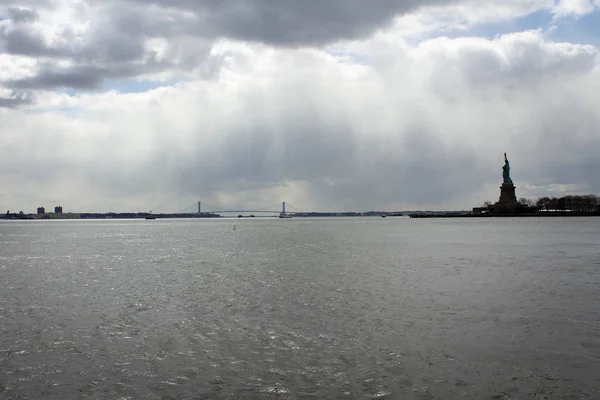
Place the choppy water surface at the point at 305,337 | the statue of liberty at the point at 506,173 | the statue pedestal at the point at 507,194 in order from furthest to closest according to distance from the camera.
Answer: the statue pedestal at the point at 507,194 → the statue of liberty at the point at 506,173 → the choppy water surface at the point at 305,337

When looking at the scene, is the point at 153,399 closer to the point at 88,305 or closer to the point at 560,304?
the point at 88,305

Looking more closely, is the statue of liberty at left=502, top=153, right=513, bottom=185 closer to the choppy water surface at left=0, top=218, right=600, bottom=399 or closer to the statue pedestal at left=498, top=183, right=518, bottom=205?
the statue pedestal at left=498, top=183, right=518, bottom=205

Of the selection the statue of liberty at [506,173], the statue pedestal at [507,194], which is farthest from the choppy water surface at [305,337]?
the statue pedestal at [507,194]

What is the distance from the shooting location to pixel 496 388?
33.4ft

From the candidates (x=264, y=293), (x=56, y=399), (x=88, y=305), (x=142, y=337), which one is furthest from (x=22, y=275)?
(x=56, y=399)

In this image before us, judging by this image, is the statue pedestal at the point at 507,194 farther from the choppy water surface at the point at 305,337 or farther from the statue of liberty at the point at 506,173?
the choppy water surface at the point at 305,337

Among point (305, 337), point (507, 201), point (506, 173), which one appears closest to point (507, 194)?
point (507, 201)

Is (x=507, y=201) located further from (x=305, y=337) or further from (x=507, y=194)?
(x=305, y=337)

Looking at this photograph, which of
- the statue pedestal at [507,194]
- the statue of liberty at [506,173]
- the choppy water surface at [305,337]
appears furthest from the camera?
the statue pedestal at [507,194]

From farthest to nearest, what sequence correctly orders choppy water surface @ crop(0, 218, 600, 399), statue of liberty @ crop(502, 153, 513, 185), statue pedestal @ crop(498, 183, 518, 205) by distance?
1. statue pedestal @ crop(498, 183, 518, 205)
2. statue of liberty @ crop(502, 153, 513, 185)
3. choppy water surface @ crop(0, 218, 600, 399)

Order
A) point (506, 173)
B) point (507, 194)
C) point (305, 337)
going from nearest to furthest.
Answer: point (305, 337), point (506, 173), point (507, 194)

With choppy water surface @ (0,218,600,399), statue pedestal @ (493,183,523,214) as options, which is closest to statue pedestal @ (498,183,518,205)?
statue pedestal @ (493,183,523,214)

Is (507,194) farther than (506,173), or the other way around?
(507,194)

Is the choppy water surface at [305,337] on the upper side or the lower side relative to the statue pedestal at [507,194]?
lower
